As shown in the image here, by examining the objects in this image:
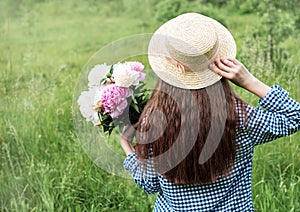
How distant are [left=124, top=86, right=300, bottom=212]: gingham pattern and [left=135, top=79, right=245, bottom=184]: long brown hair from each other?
0.05 metres

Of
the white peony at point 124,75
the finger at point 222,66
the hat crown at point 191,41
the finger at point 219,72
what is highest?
the hat crown at point 191,41

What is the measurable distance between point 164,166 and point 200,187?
0.52ft

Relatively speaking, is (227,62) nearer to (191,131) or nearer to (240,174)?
(191,131)

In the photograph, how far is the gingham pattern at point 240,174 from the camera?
1845 millimetres

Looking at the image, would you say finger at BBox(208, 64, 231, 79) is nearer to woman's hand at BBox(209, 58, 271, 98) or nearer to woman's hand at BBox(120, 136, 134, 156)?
woman's hand at BBox(209, 58, 271, 98)

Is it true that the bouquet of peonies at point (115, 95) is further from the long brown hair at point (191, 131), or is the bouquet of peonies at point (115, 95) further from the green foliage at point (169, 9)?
the green foliage at point (169, 9)

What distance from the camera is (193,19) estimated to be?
1858 mm

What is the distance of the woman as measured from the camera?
1818mm

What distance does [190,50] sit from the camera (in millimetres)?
1804

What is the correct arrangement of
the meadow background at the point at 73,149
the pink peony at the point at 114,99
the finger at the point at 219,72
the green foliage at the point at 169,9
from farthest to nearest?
1. the green foliage at the point at 169,9
2. the meadow background at the point at 73,149
3. the pink peony at the point at 114,99
4. the finger at the point at 219,72

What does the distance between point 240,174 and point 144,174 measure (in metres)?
0.34

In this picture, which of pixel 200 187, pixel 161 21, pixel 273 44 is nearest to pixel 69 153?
pixel 200 187

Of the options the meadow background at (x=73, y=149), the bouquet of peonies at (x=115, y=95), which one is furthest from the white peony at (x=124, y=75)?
the meadow background at (x=73, y=149)

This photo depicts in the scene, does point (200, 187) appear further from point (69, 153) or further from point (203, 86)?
point (69, 153)
